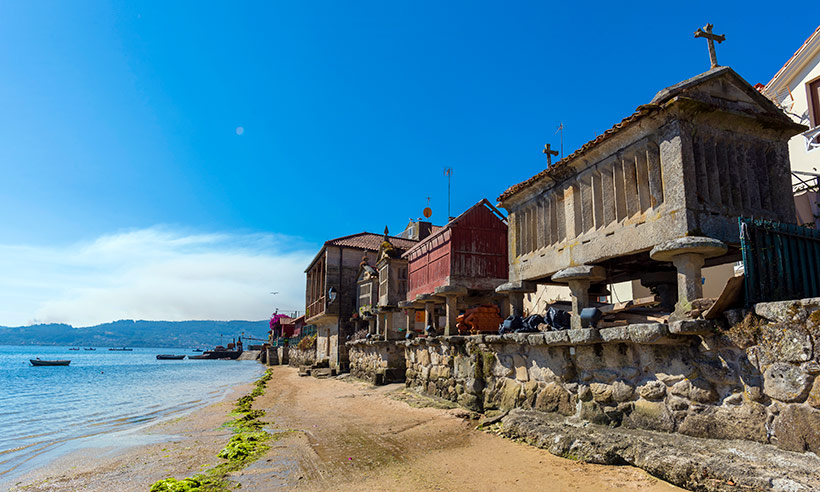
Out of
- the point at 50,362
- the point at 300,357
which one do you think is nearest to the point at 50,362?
the point at 50,362

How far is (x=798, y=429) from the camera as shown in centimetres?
456

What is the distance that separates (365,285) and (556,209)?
61.2 ft

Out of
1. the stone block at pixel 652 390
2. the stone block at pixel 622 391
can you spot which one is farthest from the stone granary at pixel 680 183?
the stone block at pixel 622 391

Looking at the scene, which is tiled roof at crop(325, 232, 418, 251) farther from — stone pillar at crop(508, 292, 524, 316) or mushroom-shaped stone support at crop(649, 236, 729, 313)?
mushroom-shaped stone support at crop(649, 236, 729, 313)

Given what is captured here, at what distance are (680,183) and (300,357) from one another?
1564 inches

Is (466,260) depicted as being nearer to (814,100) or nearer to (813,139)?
(813,139)

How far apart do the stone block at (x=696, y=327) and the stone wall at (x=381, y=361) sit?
12.5m

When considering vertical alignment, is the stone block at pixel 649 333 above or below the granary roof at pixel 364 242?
below

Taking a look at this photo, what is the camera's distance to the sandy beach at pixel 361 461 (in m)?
6.17

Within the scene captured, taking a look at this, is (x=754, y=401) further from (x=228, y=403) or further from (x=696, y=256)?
(x=228, y=403)

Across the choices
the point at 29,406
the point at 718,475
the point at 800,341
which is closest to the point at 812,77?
the point at 800,341

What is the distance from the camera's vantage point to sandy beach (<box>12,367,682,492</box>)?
20.2 ft

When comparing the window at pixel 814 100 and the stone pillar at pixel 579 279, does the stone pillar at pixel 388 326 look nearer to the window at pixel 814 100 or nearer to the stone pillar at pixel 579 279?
the stone pillar at pixel 579 279

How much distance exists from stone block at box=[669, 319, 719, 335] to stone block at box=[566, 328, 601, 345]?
1470mm
